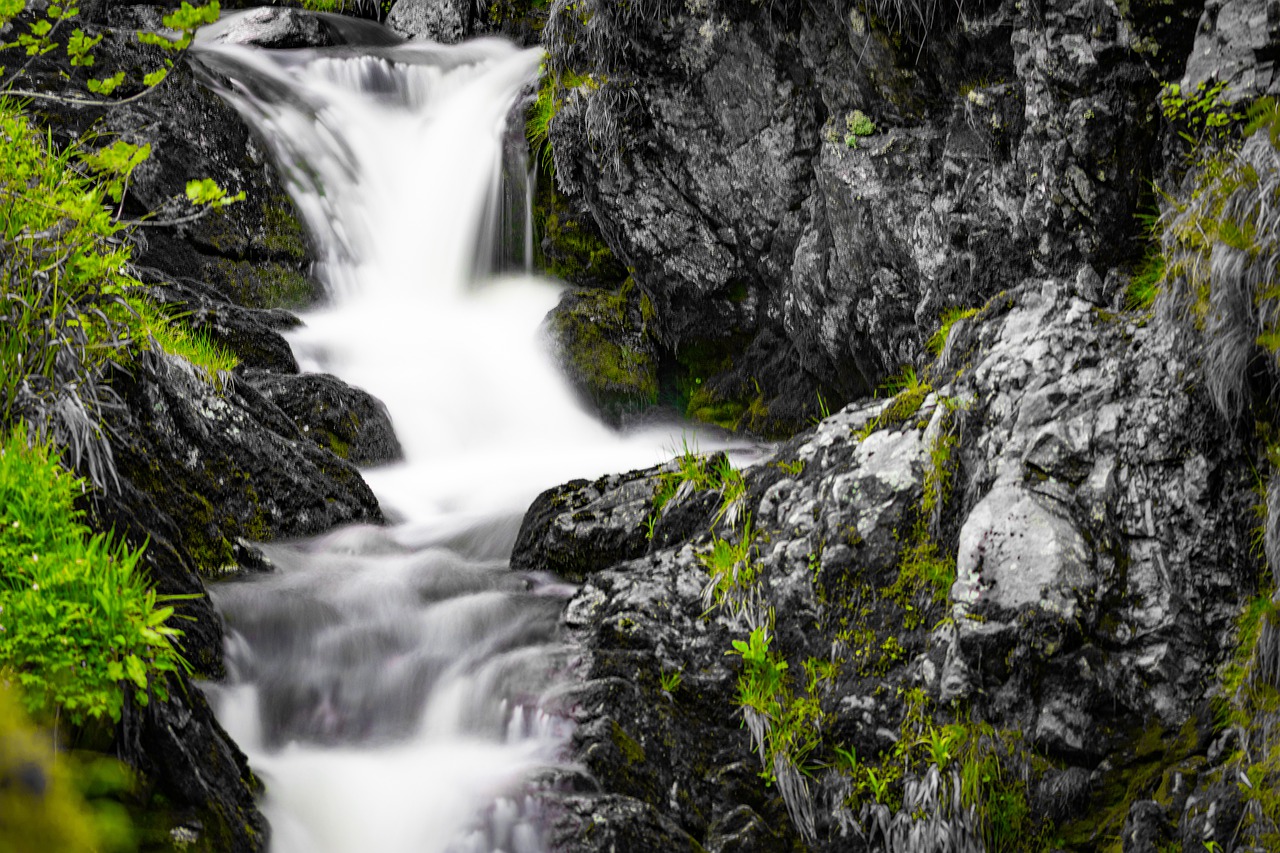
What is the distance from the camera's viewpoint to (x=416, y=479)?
7.31 m

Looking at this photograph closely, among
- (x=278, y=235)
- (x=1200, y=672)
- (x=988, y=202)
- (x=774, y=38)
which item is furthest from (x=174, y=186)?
(x=1200, y=672)

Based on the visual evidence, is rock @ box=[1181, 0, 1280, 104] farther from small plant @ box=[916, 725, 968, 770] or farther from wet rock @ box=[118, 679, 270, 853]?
wet rock @ box=[118, 679, 270, 853]

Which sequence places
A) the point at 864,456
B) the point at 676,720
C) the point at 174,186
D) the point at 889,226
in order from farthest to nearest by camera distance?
the point at 174,186, the point at 889,226, the point at 864,456, the point at 676,720

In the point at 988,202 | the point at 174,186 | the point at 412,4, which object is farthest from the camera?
the point at 412,4

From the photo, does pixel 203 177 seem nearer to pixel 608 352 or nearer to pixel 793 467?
pixel 608 352

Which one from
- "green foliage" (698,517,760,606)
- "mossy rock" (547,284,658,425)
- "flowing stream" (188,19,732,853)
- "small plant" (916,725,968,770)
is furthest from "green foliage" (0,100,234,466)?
"mossy rock" (547,284,658,425)

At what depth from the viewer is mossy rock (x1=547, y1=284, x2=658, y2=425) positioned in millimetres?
8961

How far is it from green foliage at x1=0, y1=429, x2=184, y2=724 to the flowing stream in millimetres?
1069

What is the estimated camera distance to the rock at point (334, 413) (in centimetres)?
695

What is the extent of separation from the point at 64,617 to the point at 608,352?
6623 millimetres

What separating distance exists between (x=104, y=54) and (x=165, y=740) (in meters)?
8.83

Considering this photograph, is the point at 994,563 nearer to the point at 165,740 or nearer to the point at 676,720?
the point at 676,720

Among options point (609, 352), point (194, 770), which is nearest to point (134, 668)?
point (194, 770)

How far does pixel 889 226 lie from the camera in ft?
21.3
